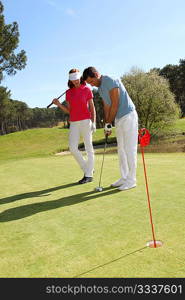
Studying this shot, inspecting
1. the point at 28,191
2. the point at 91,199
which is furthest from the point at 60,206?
the point at 28,191

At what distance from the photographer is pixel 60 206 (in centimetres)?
450

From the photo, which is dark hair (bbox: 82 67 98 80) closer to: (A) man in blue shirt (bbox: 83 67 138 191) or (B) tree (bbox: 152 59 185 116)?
(A) man in blue shirt (bbox: 83 67 138 191)

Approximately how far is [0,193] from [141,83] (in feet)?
102

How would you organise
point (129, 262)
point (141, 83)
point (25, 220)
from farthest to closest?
point (141, 83) < point (25, 220) < point (129, 262)

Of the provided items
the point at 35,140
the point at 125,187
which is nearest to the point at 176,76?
the point at 35,140

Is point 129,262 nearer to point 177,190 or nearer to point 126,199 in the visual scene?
point 126,199

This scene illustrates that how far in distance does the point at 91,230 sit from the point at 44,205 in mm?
1502

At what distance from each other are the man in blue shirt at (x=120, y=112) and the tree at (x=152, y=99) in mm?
29398

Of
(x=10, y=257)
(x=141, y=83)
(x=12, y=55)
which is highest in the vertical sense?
(x=12, y=55)

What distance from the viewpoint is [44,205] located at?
15.2 ft

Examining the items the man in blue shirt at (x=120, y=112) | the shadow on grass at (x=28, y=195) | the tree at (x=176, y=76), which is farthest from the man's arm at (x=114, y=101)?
the tree at (x=176, y=76)

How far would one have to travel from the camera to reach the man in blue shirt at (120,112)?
5242 millimetres

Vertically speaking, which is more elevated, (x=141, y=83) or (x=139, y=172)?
(x=141, y=83)

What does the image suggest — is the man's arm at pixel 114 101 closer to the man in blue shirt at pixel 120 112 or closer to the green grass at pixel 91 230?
the man in blue shirt at pixel 120 112
